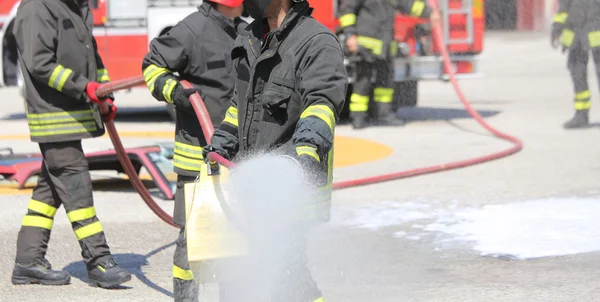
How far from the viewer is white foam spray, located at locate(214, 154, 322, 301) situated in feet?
11.2

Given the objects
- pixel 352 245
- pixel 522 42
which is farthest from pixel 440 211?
pixel 522 42

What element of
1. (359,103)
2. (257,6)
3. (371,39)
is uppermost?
(257,6)

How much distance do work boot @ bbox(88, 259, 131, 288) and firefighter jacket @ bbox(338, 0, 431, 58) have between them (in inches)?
274

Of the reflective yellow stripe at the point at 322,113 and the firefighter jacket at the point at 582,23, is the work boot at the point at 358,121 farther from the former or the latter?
the reflective yellow stripe at the point at 322,113

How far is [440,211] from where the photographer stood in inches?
275

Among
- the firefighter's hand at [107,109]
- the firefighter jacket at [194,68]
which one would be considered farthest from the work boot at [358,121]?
the firefighter jacket at [194,68]

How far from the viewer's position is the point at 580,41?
11.5 metres

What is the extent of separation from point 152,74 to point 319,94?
1.38 meters

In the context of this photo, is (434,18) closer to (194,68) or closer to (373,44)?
(373,44)

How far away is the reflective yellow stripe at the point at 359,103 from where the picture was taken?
38.9 ft

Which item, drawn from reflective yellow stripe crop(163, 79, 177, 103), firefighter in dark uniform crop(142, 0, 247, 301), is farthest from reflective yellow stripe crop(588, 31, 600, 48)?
reflective yellow stripe crop(163, 79, 177, 103)

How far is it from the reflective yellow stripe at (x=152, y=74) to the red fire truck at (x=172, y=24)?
7.08m

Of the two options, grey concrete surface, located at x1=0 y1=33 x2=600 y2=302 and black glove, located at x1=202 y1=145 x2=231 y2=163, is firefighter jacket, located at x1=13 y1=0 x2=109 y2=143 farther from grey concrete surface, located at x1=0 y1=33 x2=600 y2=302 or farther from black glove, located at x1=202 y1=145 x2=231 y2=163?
black glove, located at x1=202 y1=145 x2=231 y2=163

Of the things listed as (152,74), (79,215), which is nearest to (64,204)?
(79,215)
